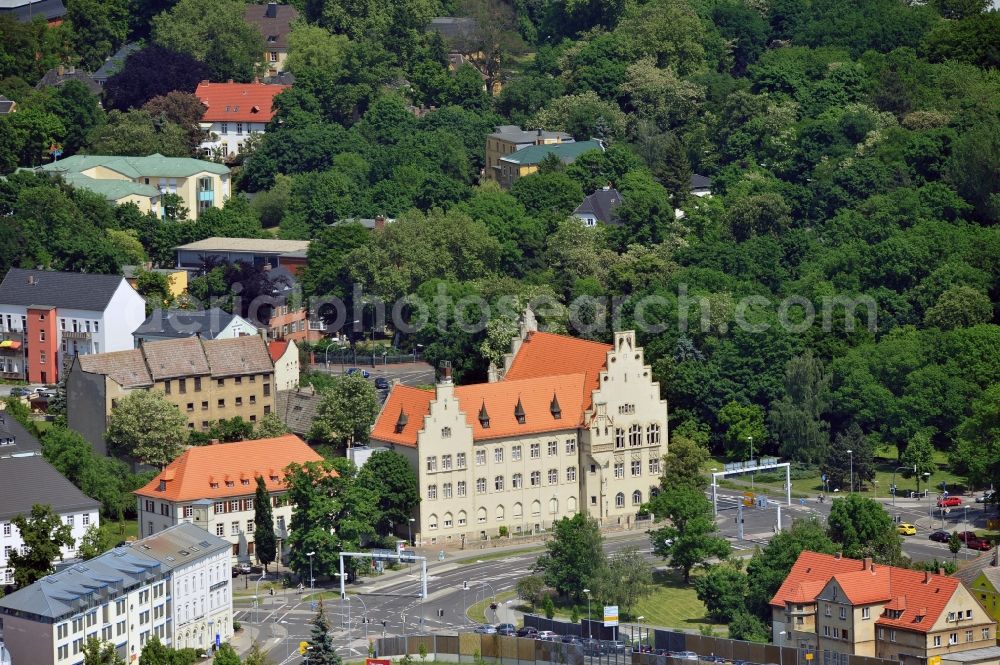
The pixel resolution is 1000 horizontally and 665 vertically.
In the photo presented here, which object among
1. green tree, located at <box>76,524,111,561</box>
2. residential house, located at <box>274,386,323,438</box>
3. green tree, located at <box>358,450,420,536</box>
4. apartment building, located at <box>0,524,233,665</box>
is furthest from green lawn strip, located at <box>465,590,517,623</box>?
residential house, located at <box>274,386,323,438</box>

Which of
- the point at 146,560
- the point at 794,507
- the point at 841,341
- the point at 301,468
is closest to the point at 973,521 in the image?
the point at 794,507

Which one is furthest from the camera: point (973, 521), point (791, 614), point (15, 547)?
point (973, 521)

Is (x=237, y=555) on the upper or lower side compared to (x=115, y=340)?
lower

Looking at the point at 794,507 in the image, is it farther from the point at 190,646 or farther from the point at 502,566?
the point at 190,646

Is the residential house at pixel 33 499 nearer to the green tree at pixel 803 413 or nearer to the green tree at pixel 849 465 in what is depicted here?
the green tree at pixel 803 413

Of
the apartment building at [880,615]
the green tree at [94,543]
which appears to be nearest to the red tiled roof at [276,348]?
the green tree at [94,543]

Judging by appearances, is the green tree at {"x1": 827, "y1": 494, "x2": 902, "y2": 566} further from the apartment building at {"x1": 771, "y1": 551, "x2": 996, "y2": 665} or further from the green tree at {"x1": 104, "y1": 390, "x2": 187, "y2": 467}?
the green tree at {"x1": 104, "y1": 390, "x2": 187, "y2": 467}
